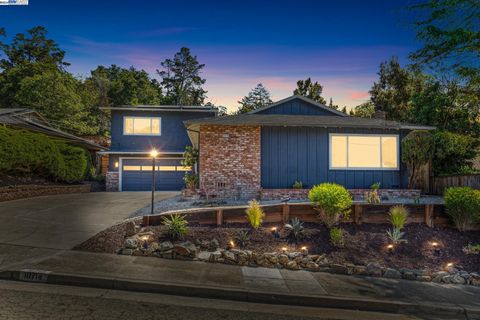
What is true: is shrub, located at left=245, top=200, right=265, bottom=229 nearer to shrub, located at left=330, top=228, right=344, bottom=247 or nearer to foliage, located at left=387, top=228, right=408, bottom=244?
shrub, located at left=330, top=228, right=344, bottom=247

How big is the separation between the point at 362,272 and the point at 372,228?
2.18 meters

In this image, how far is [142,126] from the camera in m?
22.7

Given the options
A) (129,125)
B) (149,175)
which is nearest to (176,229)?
(149,175)

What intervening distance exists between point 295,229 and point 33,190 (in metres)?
13.8

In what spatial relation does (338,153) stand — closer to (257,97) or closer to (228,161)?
(228,161)

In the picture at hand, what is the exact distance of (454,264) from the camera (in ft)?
23.2

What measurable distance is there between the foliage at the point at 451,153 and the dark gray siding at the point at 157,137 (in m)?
15.1

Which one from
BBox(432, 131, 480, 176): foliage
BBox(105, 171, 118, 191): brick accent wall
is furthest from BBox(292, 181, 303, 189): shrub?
BBox(105, 171, 118, 191): brick accent wall

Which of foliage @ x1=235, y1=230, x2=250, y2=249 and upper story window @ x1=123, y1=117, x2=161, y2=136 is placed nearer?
foliage @ x1=235, y1=230, x2=250, y2=249

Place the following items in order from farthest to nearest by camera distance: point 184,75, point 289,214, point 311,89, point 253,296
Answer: point 184,75 → point 311,89 → point 289,214 → point 253,296

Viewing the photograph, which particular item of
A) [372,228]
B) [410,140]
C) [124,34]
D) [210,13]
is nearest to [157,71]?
[124,34]

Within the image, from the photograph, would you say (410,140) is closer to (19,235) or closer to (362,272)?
(362,272)

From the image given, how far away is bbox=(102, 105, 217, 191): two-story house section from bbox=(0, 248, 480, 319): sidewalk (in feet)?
53.5

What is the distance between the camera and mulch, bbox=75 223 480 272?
7.05 m
